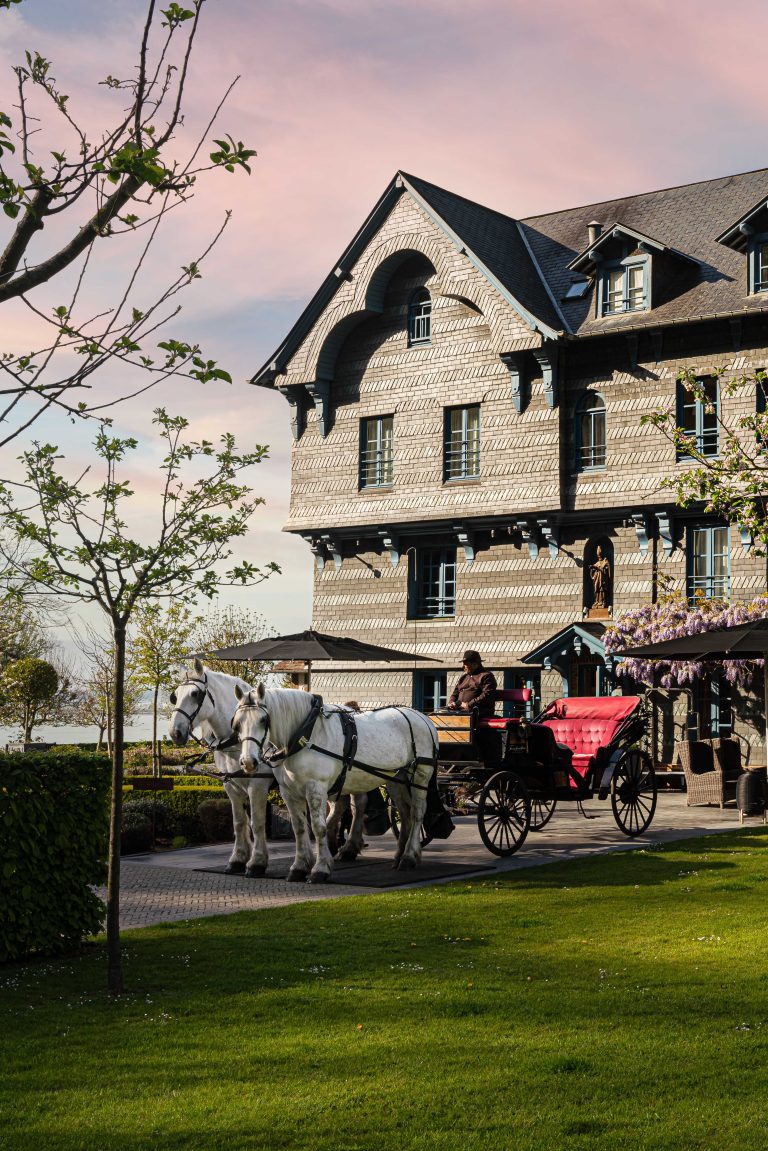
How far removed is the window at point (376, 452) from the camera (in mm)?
33031

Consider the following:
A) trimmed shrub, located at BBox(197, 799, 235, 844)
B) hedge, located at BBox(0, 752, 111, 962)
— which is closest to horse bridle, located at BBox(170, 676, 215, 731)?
hedge, located at BBox(0, 752, 111, 962)

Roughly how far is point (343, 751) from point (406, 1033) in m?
6.34

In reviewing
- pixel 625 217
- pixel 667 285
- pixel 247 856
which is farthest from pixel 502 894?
pixel 625 217

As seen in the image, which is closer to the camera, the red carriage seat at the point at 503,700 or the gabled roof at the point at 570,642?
the red carriage seat at the point at 503,700

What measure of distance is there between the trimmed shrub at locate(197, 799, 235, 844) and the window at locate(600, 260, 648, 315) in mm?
17269

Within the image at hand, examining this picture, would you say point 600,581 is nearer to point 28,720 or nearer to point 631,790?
point 631,790

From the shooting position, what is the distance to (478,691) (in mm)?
16484

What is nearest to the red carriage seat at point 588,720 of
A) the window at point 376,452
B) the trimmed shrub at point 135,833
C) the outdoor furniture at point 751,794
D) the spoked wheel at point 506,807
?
the spoked wheel at point 506,807

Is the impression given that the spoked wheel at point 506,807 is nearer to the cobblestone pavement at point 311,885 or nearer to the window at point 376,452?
the cobblestone pavement at point 311,885

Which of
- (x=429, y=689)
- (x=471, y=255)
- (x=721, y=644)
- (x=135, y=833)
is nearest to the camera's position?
(x=135, y=833)

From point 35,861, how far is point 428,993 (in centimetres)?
340

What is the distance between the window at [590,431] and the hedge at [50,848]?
21106 millimetres

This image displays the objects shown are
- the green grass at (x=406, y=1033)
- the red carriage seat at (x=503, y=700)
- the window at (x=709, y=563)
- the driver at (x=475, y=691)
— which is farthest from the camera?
the window at (x=709, y=563)

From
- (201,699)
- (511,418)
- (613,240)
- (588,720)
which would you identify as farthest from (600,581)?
(201,699)
